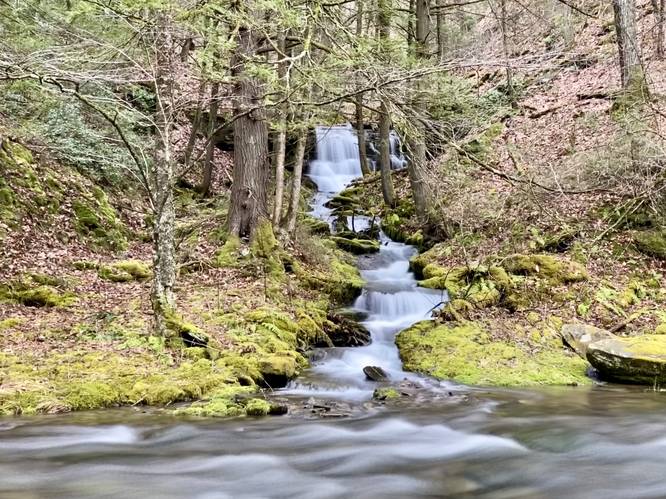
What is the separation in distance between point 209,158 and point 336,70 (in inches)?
357

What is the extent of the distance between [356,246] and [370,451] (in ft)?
30.8

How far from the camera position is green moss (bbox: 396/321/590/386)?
24.5ft

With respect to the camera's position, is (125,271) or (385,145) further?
(385,145)

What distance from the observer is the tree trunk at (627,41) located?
37.9 feet

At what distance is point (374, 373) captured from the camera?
7.76 meters

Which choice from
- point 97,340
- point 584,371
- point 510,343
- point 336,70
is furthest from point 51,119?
point 584,371

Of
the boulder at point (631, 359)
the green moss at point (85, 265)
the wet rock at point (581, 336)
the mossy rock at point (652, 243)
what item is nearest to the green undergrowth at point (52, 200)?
the green moss at point (85, 265)

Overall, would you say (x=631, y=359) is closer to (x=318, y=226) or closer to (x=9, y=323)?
(x=9, y=323)

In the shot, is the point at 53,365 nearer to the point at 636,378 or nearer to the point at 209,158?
the point at 636,378

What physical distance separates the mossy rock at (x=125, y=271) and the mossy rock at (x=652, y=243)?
27.9 ft

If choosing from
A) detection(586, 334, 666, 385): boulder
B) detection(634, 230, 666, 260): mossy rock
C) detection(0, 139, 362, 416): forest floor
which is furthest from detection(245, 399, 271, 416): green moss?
detection(634, 230, 666, 260): mossy rock

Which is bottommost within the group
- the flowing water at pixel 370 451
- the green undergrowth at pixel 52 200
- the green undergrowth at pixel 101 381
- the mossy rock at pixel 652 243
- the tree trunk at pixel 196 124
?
the flowing water at pixel 370 451

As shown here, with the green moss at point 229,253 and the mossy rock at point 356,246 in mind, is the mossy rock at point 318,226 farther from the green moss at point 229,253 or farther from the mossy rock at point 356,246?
the green moss at point 229,253

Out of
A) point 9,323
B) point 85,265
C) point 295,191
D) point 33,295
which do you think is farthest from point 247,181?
point 9,323
